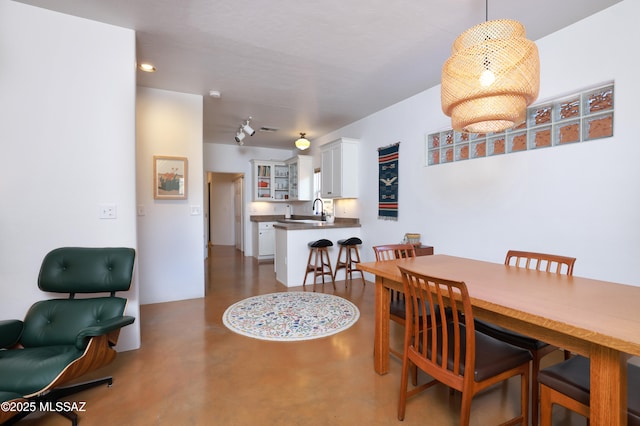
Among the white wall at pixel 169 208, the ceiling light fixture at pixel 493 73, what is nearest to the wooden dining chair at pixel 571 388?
the ceiling light fixture at pixel 493 73

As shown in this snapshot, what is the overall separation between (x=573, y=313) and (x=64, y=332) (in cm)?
281

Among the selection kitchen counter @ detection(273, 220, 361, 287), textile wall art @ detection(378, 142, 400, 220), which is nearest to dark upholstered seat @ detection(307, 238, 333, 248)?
kitchen counter @ detection(273, 220, 361, 287)

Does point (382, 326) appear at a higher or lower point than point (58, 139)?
lower

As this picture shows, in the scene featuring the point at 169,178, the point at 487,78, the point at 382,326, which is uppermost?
the point at 487,78

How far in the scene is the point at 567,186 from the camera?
92.6 inches

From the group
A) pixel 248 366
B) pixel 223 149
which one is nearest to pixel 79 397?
pixel 248 366

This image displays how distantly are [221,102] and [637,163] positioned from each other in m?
4.39

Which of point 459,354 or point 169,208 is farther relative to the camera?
point 169,208

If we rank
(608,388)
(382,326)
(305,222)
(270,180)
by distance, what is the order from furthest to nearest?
(270,180) < (305,222) < (382,326) < (608,388)

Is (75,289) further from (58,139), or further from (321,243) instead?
(321,243)

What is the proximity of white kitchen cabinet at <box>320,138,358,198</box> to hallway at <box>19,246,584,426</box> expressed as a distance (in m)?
2.56

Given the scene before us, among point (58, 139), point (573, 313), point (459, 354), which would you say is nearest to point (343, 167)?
point (58, 139)

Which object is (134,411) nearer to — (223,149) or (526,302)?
(526,302)

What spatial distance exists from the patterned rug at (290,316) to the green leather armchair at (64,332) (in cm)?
124
